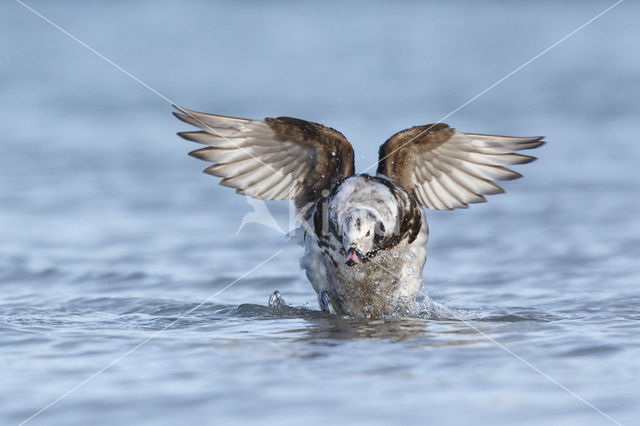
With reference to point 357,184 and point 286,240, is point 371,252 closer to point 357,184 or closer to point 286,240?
point 357,184

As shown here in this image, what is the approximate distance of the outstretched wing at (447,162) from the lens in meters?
7.64

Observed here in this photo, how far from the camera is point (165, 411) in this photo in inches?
181

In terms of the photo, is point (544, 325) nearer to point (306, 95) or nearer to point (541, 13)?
point (306, 95)

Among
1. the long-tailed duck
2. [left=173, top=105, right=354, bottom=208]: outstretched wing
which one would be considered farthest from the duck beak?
[left=173, top=105, right=354, bottom=208]: outstretched wing

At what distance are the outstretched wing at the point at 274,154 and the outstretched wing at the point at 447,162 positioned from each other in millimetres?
460

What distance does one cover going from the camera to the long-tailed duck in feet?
22.8

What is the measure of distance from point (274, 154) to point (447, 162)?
1523 millimetres

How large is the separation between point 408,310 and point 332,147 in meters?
1.44

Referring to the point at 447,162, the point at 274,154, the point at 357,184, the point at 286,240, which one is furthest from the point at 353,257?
the point at 286,240

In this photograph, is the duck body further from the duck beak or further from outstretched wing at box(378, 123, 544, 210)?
outstretched wing at box(378, 123, 544, 210)

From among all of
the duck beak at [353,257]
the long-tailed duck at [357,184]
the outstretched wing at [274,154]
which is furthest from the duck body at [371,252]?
the outstretched wing at [274,154]

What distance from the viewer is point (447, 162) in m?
8.06

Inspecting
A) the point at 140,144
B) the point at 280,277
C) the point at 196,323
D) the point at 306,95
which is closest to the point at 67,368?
the point at 196,323

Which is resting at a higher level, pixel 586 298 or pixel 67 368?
pixel 586 298
